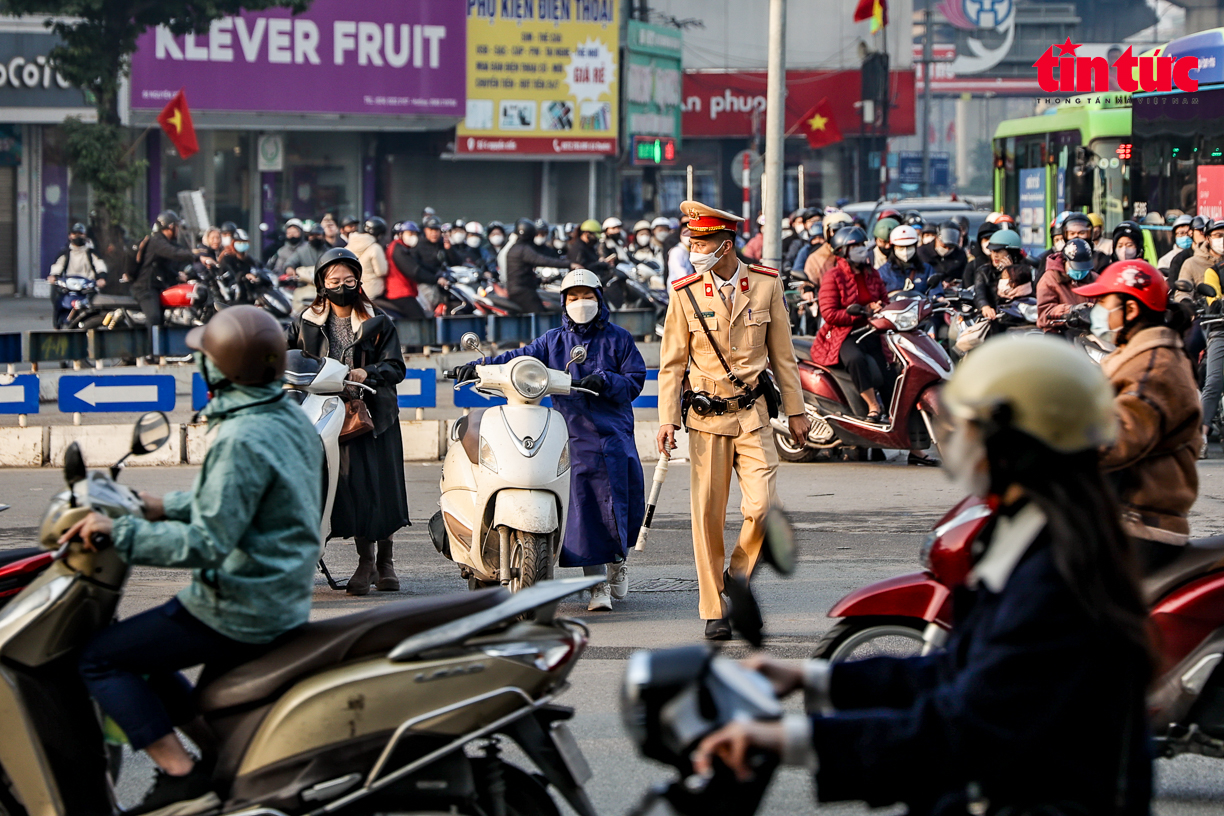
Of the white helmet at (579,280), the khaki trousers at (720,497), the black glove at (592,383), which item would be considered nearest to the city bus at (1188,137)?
the white helmet at (579,280)

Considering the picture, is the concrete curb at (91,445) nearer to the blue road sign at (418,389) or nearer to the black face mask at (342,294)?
the blue road sign at (418,389)

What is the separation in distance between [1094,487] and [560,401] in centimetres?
473

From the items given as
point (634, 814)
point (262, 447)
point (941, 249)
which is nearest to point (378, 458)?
point (262, 447)

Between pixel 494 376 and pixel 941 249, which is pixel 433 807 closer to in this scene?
pixel 494 376

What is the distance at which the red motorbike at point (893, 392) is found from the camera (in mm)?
11094

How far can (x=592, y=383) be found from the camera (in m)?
6.82

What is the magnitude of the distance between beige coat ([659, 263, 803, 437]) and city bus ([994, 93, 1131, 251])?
14169 millimetres

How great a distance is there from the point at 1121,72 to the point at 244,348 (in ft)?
58.0

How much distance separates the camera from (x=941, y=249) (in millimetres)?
17125

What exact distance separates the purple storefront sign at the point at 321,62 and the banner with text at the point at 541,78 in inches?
32.3

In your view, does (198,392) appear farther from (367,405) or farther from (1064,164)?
(1064,164)

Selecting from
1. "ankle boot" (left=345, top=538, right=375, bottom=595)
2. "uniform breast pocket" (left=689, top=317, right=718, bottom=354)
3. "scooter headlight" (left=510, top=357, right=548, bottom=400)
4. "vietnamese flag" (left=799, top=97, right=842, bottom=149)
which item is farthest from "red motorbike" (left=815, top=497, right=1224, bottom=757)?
"vietnamese flag" (left=799, top=97, right=842, bottom=149)

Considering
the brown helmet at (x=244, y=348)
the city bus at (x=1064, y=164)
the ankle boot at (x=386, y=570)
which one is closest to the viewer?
the brown helmet at (x=244, y=348)

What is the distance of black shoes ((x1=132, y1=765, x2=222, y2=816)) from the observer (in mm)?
3428
